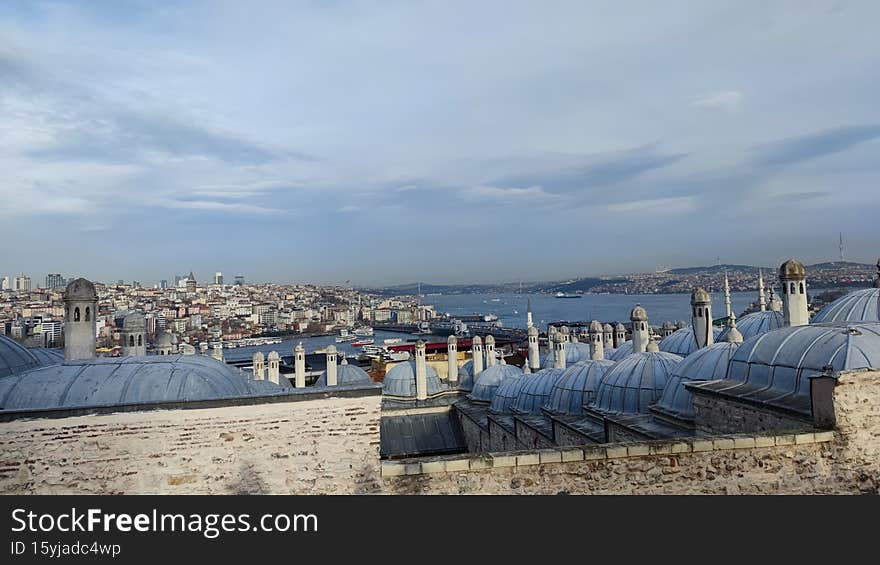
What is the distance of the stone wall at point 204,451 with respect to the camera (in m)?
5.37

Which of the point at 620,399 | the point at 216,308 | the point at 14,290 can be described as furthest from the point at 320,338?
the point at 620,399

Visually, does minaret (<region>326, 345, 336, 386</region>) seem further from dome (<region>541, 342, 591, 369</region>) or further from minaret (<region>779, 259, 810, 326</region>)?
minaret (<region>779, 259, 810, 326</region>)

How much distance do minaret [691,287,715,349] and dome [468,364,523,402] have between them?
7.09 meters

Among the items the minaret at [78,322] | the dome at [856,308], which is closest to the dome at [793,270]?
the dome at [856,308]

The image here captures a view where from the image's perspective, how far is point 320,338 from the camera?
118 meters

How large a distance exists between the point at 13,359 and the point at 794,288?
1537 cm

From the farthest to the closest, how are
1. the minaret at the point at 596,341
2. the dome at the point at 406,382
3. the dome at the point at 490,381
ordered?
the dome at the point at 406,382, the dome at the point at 490,381, the minaret at the point at 596,341

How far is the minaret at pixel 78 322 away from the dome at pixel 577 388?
11.2 m

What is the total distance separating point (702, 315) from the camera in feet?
55.1

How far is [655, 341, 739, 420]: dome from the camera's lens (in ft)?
33.5

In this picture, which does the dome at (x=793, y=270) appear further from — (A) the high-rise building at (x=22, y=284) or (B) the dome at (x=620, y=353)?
(A) the high-rise building at (x=22, y=284)

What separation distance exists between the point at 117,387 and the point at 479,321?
5498 inches

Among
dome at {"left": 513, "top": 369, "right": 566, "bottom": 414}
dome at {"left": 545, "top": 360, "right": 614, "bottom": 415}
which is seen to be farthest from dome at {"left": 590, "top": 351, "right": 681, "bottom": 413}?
dome at {"left": 513, "top": 369, "right": 566, "bottom": 414}
